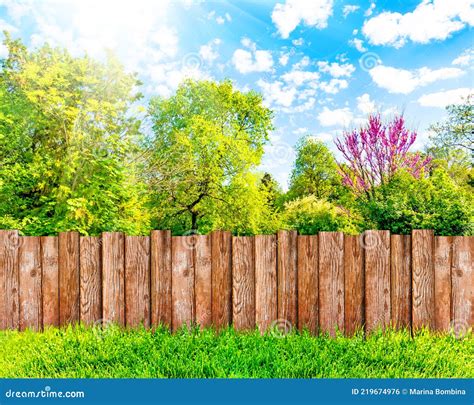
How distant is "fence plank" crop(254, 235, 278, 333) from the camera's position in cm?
481

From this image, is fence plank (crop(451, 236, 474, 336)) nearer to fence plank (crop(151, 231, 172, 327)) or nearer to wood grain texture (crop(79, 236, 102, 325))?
fence plank (crop(151, 231, 172, 327))

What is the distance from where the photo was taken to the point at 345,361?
13.5 ft

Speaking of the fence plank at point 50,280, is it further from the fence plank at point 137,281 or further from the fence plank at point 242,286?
A: the fence plank at point 242,286

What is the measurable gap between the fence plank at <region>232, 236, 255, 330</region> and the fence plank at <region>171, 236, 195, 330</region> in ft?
1.64

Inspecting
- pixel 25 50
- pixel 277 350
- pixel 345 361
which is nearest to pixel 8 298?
pixel 277 350

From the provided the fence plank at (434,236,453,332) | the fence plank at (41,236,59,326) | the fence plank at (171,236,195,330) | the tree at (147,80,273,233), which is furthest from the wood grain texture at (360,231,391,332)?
the tree at (147,80,273,233)

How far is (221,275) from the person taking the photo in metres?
4.84

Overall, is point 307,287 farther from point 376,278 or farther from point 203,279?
point 203,279

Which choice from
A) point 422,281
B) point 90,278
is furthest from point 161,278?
point 422,281

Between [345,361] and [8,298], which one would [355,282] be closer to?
[345,361]

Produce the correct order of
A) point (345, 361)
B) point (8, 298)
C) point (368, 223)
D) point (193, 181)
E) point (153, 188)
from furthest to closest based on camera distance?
point (193, 181), point (153, 188), point (368, 223), point (8, 298), point (345, 361)

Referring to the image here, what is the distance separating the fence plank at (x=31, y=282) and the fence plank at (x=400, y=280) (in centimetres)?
421

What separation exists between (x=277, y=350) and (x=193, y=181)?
41.2 feet

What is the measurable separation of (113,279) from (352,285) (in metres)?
Result: 2.80
